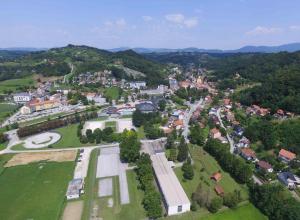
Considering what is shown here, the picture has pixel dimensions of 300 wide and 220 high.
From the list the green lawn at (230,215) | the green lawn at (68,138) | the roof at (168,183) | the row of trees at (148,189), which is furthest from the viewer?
the green lawn at (68,138)

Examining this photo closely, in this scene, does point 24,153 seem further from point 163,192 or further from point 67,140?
point 163,192

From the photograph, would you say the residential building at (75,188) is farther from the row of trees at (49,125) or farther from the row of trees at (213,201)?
A: the row of trees at (49,125)

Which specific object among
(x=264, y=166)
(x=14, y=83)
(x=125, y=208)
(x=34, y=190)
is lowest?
(x=34, y=190)

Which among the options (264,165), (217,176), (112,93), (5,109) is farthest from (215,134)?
(5,109)

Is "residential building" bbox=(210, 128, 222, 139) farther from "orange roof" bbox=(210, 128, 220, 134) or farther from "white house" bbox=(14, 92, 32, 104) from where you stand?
"white house" bbox=(14, 92, 32, 104)

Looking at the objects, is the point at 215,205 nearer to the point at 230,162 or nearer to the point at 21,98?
the point at 230,162

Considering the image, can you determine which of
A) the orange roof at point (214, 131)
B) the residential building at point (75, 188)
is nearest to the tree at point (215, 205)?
the residential building at point (75, 188)

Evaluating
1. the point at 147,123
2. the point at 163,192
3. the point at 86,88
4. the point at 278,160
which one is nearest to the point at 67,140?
the point at 147,123
